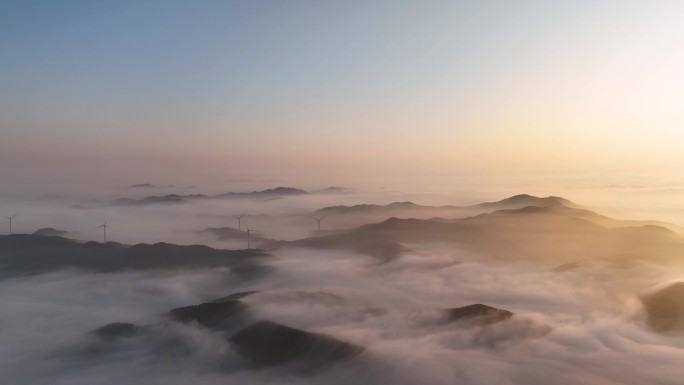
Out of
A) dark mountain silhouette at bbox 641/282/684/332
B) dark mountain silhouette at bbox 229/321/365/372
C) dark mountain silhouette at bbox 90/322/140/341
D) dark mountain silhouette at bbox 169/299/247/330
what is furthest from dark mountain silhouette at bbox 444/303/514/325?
dark mountain silhouette at bbox 90/322/140/341

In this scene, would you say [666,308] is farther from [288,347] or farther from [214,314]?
[214,314]

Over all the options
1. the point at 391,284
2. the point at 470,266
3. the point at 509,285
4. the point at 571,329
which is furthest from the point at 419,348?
the point at 470,266

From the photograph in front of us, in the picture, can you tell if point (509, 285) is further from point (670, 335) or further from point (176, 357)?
point (176, 357)

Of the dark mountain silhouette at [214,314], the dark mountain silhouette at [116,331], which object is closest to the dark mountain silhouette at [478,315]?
the dark mountain silhouette at [214,314]

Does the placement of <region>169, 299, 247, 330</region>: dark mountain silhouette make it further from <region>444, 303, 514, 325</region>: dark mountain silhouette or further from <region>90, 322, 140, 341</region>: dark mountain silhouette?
<region>444, 303, 514, 325</region>: dark mountain silhouette

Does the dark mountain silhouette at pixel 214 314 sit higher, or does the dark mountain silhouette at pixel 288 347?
the dark mountain silhouette at pixel 214 314

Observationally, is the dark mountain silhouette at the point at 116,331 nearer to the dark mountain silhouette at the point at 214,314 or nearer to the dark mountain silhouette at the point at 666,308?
the dark mountain silhouette at the point at 214,314
